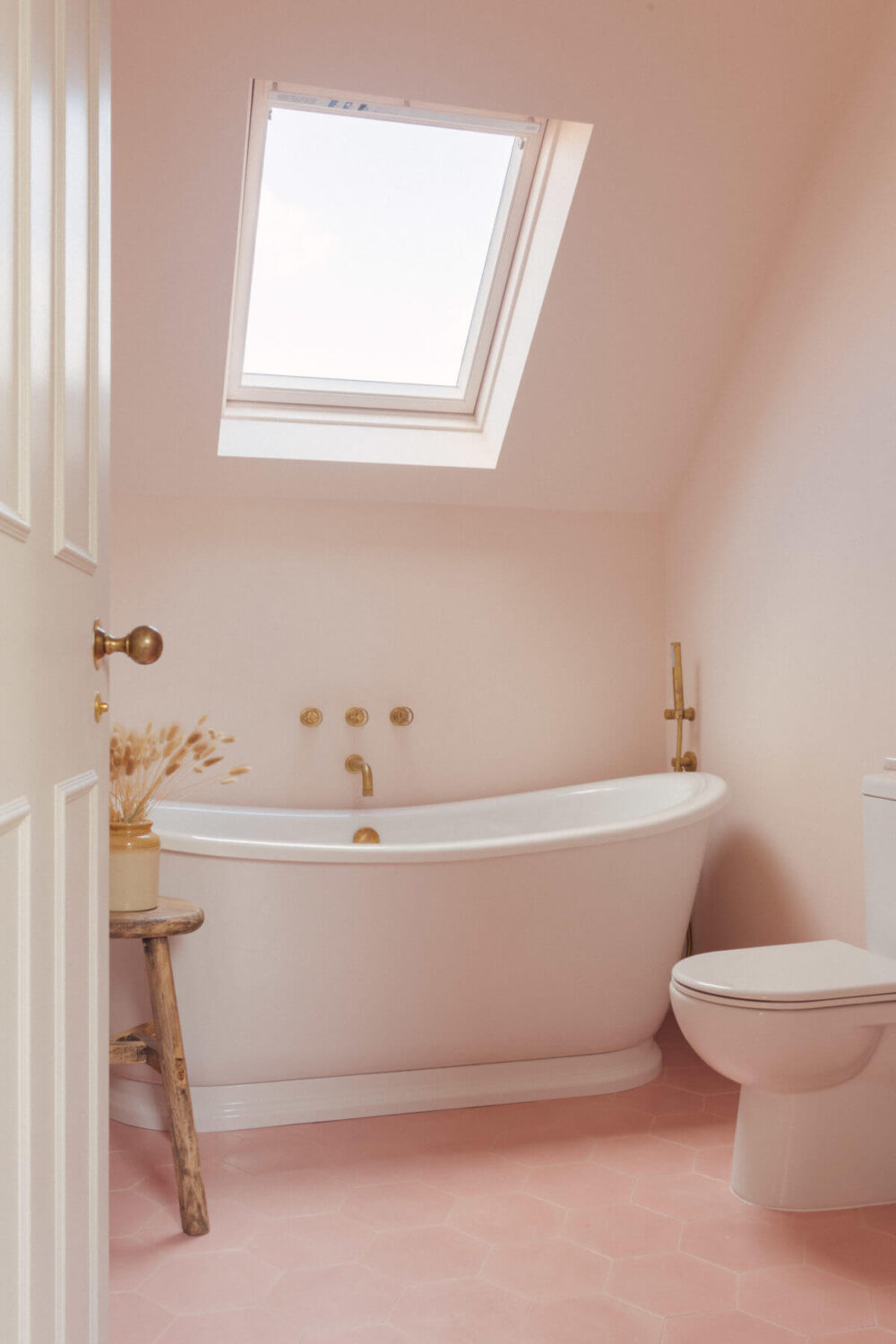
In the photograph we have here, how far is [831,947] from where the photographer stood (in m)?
2.16

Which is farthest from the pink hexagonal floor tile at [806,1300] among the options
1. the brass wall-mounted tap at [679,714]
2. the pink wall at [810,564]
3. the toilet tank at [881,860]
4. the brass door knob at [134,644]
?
the brass wall-mounted tap at [679,714]

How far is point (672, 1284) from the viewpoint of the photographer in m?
1.79

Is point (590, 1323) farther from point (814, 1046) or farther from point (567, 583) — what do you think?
point (567, 583)

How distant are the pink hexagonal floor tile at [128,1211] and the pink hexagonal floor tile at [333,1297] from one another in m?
0.35

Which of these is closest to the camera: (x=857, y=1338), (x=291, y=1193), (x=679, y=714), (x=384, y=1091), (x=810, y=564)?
(x=857, y=1338)

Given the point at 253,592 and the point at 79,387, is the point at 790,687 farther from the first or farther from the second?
the point at 79,387

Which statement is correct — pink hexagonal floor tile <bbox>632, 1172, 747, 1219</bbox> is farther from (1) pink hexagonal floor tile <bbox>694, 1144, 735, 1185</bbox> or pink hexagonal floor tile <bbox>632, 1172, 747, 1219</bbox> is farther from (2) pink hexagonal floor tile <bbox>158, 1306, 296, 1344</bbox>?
(2) pink hexagonal floor tile <bbox>158, 1306, 296, 1344</bbox>

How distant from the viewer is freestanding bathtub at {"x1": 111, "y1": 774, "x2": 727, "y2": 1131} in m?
2.39

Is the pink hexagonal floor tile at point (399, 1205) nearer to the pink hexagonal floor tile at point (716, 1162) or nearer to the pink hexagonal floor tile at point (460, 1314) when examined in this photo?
the pink hexagonal floor tile at point (460, 1314)

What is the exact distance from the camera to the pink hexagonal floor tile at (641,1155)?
2.22m

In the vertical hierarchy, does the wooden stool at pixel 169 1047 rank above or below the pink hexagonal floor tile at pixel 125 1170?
above

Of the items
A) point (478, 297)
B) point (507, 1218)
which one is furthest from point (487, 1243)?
point (478, 297)

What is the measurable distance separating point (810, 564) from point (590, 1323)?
1.75 m

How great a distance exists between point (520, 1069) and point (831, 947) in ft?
2.78
